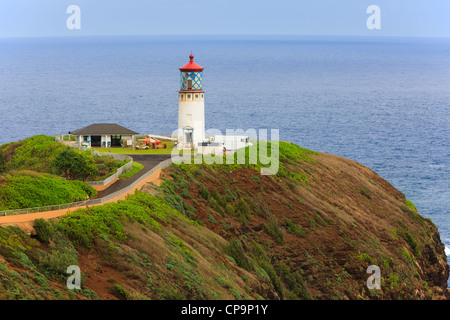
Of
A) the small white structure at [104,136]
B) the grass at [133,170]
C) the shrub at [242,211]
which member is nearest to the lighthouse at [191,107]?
the small white structure at [104,136]

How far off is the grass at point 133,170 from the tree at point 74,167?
1911 mm

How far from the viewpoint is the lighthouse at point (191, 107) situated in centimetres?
6388

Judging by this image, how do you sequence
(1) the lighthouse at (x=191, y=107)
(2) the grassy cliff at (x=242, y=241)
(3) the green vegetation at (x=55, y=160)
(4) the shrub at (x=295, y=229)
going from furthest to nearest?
(1) the lighthouse at (x=191, y=107)
(4) the shrub at (x=295, y=229)
(3) the green vegetation at (x=55, y=160)
(2) the grassy cliff at (x=242, y=241)

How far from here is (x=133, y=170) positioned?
170 ft

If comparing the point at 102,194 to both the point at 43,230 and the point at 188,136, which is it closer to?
the point at 43,230

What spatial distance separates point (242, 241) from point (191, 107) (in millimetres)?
19730

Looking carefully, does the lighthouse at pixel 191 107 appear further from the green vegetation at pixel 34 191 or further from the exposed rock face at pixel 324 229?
the green vegetation at pixel 34 191

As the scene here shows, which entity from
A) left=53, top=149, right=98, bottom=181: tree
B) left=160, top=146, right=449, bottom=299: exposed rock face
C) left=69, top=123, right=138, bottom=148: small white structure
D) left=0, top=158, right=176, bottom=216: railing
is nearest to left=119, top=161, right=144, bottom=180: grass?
left=0, top=158, right=176, bottom=216: railing

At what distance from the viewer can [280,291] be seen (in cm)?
4369

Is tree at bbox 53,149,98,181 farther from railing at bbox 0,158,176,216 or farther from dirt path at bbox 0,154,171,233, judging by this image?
railing at bbox 0,158,176,216

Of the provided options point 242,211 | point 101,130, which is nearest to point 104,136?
point 101,130
